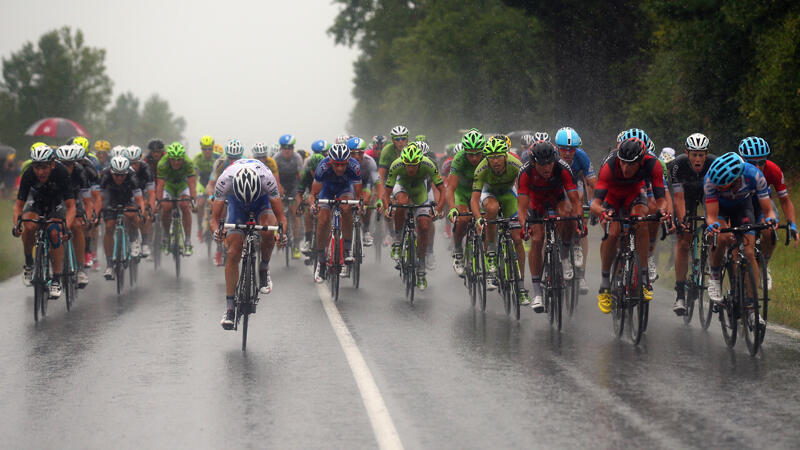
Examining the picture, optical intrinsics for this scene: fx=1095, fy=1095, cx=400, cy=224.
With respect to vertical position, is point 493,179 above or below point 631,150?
below

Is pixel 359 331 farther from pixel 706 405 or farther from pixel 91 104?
pixel 91 104

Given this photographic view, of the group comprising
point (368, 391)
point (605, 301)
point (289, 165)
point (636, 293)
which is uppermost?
point (289, 165)

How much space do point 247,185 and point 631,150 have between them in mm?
3622

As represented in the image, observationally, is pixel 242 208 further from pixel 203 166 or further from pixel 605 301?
pixel 203 166

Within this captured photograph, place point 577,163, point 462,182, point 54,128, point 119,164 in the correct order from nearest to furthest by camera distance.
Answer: point 577,163, point 462,182, point 119,164, point 54,128

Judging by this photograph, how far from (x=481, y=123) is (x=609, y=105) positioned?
2287cm

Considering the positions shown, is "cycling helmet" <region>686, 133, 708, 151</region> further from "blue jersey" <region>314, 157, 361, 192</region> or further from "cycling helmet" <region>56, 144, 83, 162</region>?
"cycling helmet" <region>56, 144, 83, 162</region>

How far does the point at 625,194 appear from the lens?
10.8m

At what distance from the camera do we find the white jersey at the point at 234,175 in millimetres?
10562

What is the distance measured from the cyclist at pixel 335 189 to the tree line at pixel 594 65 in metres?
9.80

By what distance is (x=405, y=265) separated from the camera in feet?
45.9

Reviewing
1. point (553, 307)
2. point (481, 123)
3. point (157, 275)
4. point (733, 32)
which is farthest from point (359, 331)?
point (481, 123)

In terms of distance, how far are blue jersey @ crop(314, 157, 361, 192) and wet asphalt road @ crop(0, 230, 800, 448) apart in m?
1.97

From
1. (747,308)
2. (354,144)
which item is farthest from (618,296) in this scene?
(354,144)
